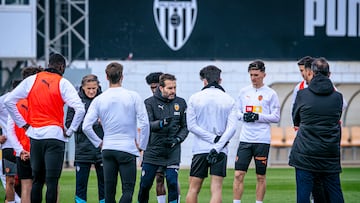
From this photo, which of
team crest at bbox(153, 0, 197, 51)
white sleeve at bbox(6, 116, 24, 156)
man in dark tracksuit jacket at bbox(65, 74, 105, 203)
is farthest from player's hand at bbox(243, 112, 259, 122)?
team crest at bbox(153, 0, 197, 51)

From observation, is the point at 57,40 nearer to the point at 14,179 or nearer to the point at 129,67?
the point at 129,67

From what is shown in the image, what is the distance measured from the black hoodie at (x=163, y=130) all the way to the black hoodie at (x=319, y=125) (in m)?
2.71

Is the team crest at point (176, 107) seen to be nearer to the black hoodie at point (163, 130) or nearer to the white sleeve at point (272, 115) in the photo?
the black hoodie at point (163, 130)

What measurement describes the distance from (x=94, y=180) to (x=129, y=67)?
728 cm

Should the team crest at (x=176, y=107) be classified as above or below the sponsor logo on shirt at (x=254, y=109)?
above

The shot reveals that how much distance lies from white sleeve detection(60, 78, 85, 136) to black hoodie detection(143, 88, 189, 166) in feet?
5.37

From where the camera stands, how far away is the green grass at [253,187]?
51.1 feet

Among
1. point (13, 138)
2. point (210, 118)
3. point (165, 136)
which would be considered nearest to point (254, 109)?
point (165, 136)

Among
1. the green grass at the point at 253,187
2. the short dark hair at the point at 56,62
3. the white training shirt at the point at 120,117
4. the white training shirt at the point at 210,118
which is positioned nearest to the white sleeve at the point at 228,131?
the white training shirt at the point at 210,118

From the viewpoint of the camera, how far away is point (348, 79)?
27.7m

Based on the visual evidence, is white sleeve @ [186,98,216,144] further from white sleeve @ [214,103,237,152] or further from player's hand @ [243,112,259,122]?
player's hand @ [243,112,259,122]

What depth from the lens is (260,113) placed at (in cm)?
1371

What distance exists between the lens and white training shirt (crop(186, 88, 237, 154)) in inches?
465

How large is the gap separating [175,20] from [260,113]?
13.3 m
